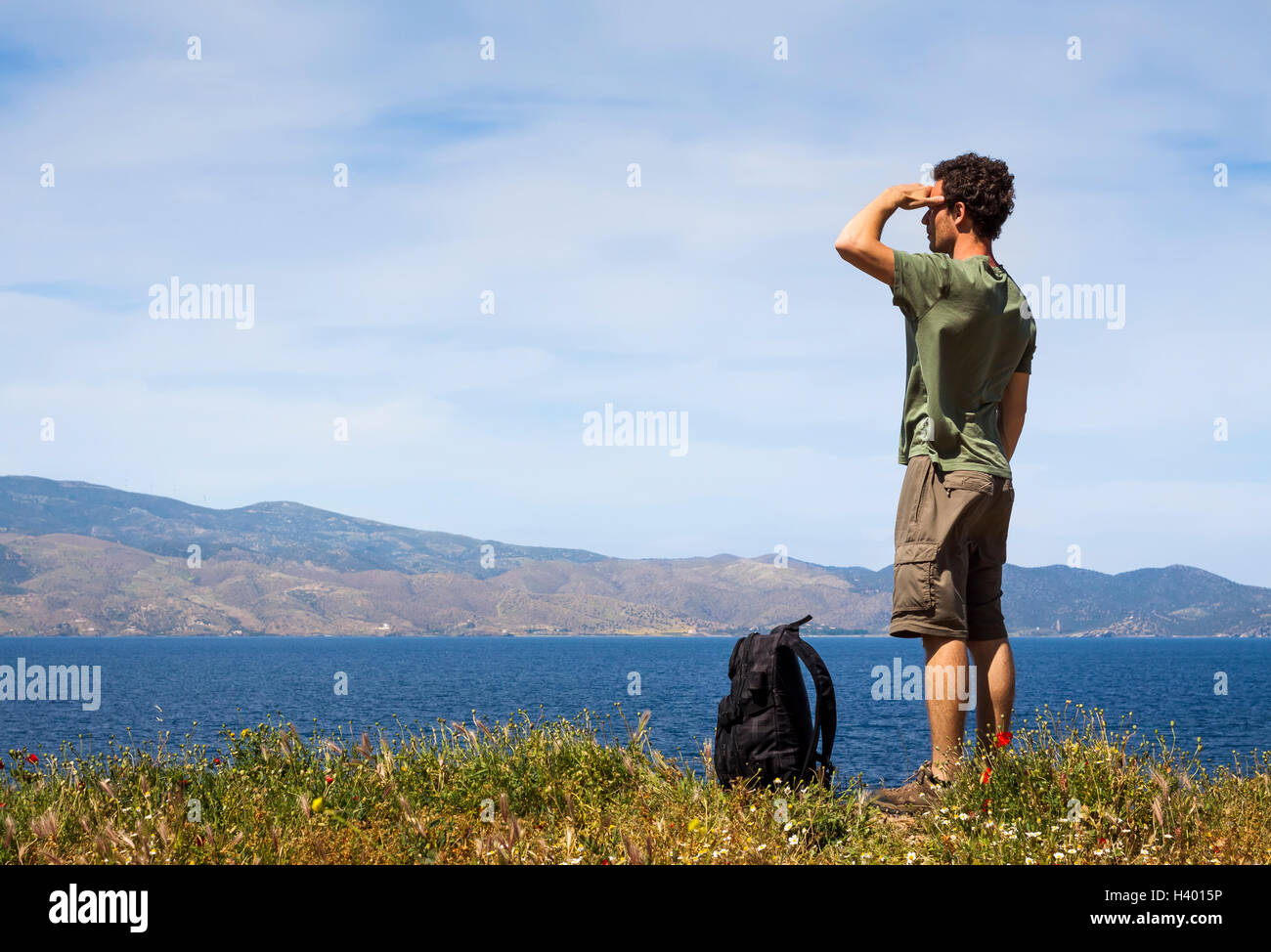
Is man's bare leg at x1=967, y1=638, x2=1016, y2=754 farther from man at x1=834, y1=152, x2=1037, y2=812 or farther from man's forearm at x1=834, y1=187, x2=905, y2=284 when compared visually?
man's forearm at x1=834, y1=187, x2=905, y2=284

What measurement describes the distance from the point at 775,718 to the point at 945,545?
1.31 m

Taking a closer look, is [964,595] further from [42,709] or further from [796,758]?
[42,709]

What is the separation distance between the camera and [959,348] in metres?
5.33

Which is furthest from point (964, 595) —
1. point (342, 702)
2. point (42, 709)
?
point (42, 709)

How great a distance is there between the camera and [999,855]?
4410 millimetres

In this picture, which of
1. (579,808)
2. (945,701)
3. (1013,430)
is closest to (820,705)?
(945,701)

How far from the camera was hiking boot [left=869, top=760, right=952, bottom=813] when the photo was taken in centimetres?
529

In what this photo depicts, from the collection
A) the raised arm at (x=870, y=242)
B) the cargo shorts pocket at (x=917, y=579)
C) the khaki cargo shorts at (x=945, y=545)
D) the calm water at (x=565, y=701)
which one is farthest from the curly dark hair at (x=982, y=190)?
the calm water at (x=565, y=701)

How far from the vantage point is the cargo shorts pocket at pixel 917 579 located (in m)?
5.23

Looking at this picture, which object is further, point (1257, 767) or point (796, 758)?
point (1257, 767)

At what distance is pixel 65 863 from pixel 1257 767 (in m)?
6.31

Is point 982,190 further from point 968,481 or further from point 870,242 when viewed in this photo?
point 968,481

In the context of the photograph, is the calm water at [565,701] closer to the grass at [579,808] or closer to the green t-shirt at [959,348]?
the grass at [579,808]
